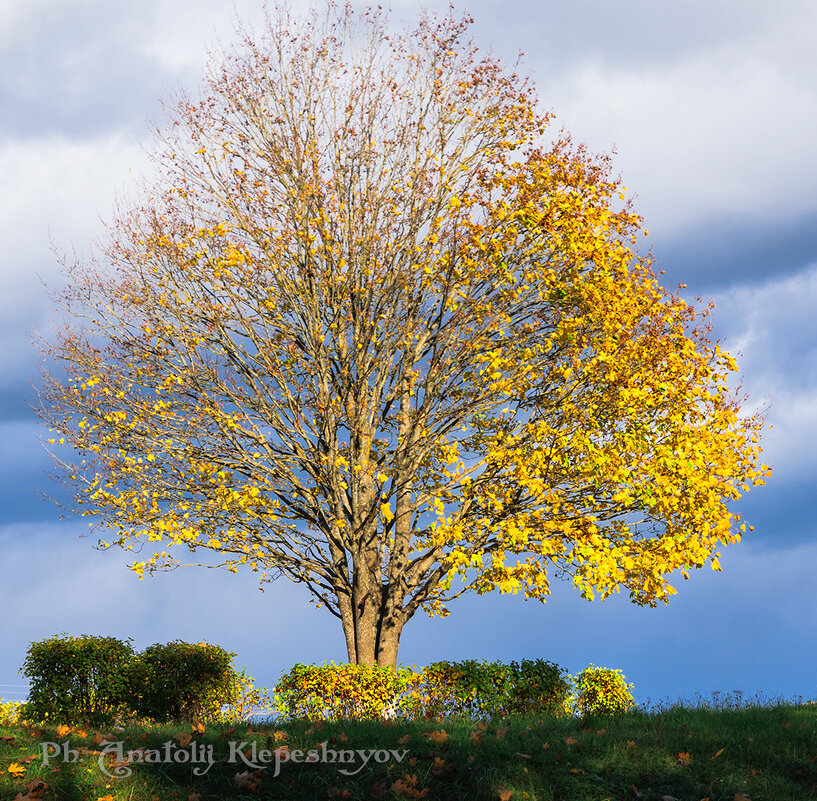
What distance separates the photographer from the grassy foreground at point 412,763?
298 inches

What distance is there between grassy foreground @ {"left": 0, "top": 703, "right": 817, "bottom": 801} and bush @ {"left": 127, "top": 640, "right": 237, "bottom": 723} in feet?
13.7

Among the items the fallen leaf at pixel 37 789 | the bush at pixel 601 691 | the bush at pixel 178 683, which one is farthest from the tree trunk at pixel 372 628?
the fallen leaf at pixel 37 789

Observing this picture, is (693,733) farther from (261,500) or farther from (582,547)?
(261,500)

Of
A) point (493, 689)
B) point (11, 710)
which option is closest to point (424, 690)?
point (493, 689)

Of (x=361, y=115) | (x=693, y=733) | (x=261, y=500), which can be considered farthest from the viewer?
(x=361, y=115)

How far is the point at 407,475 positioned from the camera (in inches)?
551

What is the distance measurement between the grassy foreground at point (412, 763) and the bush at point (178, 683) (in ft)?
13.7

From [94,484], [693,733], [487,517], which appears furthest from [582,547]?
[94,484]

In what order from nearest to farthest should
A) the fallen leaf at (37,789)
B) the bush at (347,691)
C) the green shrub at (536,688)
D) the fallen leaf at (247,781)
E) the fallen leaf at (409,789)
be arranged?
the fallen leaf at (37,789), the fallen leaf at (409,789), the fallen leaf at (247,781), the bush at (347,691), the green shrub at (536,688)

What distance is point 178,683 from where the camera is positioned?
45.2ft

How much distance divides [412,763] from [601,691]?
7.58 metres

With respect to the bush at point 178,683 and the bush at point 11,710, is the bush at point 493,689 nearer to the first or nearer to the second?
the bush at point 178,683

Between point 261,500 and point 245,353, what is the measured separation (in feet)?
9.71

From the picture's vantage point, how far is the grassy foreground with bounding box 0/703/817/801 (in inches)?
298
